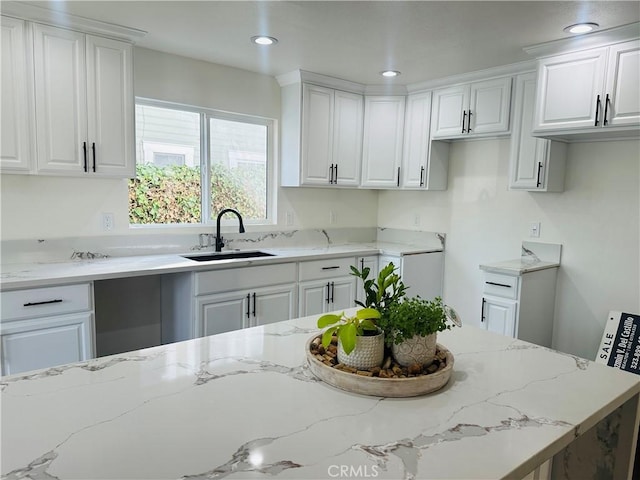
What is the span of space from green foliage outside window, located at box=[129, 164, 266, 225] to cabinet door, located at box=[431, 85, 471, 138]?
62.2 inches

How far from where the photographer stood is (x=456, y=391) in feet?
3.94

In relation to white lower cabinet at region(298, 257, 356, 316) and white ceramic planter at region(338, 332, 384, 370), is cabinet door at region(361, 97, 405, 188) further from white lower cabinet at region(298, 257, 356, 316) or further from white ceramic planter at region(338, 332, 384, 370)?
white ceramic planter at region(338, 332, 384, 370)

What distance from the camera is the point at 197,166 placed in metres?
3.60

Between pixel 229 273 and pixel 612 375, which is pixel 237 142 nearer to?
pixel 229 273

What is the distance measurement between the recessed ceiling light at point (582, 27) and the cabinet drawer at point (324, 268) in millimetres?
2145

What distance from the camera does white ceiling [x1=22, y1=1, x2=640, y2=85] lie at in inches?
92.7

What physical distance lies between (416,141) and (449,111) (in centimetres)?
39

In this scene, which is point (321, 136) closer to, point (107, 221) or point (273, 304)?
point (273, 304)

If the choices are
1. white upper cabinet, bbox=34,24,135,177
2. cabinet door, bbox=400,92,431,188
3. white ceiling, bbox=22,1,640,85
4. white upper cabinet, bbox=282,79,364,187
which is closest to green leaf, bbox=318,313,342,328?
white ceiling, bbox=22,1,640,85

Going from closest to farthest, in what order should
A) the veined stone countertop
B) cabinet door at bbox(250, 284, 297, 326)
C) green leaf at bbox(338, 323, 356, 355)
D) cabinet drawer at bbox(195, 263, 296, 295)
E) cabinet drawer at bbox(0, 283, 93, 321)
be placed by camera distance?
the veined stone countertop
green leaf at bbox(338, 323, 356, 355)
cabinet drawer at bbox(0, 283, 93, 321)
cabinet drawer at bbox(195, 263, 296, 295)
cabinet door at bbox(250, 284, 297, 326)

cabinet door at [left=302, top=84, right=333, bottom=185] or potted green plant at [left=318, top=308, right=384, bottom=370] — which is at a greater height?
cabinet door at [left=302, top=84, right=333, bottom=185]

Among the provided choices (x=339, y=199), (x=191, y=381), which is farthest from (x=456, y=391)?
(x=339, y=199)

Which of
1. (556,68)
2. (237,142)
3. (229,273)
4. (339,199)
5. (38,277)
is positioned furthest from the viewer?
(339,199)

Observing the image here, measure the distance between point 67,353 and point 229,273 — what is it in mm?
1063
